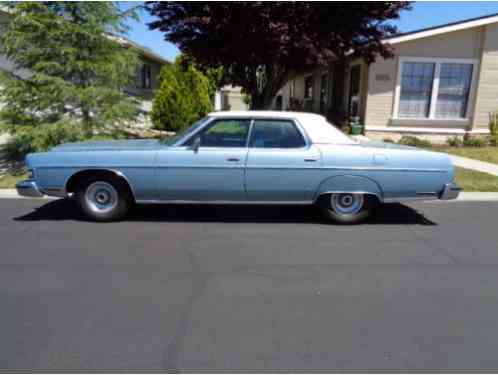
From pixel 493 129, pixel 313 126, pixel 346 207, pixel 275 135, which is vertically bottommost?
pixel 346 207

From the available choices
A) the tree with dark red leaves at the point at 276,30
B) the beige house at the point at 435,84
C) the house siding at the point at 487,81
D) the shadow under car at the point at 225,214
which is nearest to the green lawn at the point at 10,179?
the shadow under car at the point at 225,214

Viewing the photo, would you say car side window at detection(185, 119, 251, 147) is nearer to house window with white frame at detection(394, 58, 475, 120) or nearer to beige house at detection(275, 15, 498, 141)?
beige house at detection(275, 15, 498, 141)

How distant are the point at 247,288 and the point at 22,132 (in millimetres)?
7478

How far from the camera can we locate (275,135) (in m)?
5.08

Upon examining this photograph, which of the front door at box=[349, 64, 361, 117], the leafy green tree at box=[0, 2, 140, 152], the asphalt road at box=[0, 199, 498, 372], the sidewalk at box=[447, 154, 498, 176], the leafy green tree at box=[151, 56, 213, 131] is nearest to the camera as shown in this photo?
the asphalt road at box=[0, 199, 498, 372]

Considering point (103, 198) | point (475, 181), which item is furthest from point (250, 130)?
point (475, 181)

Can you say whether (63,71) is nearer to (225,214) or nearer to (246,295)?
(225,214)

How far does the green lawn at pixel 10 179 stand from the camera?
7.37 m

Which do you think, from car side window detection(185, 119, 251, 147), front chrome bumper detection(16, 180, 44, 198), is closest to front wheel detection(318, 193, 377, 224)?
car side window detection(185, 119, 251, 147)

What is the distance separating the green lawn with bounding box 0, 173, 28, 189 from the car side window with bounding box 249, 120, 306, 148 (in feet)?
17.3

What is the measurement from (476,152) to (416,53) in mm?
3663

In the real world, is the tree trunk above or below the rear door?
above

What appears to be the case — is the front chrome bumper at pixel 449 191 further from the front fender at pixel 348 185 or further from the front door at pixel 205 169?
the front door at pixel 205 169

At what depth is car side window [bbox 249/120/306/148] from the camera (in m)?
5.04
